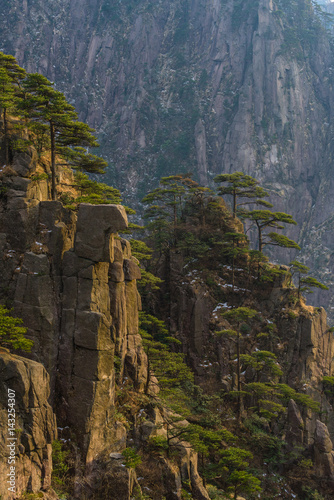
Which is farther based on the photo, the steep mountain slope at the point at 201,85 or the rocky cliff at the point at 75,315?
the steep mountain slope at the point at 201,85

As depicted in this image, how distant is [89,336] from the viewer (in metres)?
18.3

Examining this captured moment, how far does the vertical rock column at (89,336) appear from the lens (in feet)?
59.0

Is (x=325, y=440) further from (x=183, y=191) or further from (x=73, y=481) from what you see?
(x=183, y=191)

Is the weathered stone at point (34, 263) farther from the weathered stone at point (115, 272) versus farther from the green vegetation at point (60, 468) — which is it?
the green vegetation at point (60, 468)

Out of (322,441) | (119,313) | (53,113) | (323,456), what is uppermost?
(53,113)

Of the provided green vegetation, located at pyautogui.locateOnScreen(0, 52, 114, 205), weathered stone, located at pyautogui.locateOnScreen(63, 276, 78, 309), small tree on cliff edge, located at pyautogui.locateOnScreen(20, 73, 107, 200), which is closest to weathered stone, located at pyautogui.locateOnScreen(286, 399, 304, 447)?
weathered stone, located at pyautogui.locateOnScreen(63, 276, 78, 309)

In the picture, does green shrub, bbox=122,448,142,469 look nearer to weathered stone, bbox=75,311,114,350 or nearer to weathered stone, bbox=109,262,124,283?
weathered stone, bbox=75,311,114,350

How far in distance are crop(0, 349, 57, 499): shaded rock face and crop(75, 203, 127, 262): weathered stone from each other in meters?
5.40

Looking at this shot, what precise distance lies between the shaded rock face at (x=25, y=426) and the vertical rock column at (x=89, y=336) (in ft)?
9.97

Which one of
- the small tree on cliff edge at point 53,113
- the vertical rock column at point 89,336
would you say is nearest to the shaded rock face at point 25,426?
the vertical rock column at point 89,336

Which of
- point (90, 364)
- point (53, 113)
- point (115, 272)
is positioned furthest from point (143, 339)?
point (53, 113)

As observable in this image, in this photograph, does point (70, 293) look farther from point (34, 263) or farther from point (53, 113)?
point (53, 113)

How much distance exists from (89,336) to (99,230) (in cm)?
423

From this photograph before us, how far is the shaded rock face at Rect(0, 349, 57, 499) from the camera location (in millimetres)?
13195
